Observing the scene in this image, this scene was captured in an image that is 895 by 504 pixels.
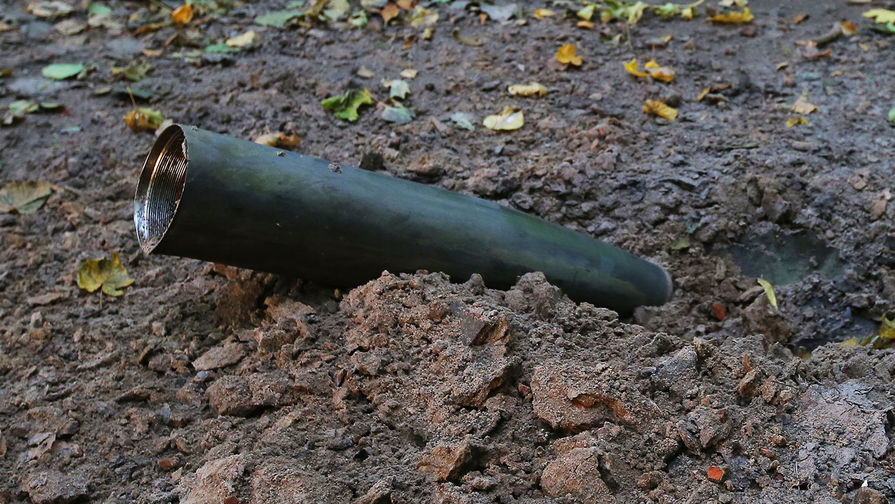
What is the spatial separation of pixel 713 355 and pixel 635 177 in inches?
51.4

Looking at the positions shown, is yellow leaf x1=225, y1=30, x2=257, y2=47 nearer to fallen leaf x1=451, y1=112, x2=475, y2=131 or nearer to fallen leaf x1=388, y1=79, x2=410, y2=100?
fallen leaf x1=388, y1=79, x2=410, y2=100

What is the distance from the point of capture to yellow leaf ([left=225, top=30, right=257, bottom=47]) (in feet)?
15.6

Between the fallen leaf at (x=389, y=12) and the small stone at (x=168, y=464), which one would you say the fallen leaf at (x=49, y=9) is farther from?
the small stone at (x=168, y=464)

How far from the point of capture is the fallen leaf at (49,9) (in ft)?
17.1

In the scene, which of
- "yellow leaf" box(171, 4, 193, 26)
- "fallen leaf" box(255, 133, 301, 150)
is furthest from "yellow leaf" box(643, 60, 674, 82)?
"yellow leaf" box(171, 4, 193, 26)

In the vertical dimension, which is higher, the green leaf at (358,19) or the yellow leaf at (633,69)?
the yellow leaf at (633,69)

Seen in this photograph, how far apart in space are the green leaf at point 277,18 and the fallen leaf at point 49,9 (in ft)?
4.05

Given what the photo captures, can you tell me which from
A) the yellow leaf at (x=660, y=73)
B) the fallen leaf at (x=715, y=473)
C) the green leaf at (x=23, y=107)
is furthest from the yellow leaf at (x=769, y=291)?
the green leaf at (x=23, y=107)

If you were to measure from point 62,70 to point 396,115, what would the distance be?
1.93 metres

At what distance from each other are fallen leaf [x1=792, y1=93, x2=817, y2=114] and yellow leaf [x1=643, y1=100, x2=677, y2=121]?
21.9 inches

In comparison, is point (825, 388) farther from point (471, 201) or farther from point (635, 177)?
point (635, 177)

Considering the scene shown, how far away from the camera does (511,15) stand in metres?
4.96

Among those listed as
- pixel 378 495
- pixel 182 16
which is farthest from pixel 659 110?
pixel 182 16

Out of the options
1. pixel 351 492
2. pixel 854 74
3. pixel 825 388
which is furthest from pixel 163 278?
pixel 854 74
